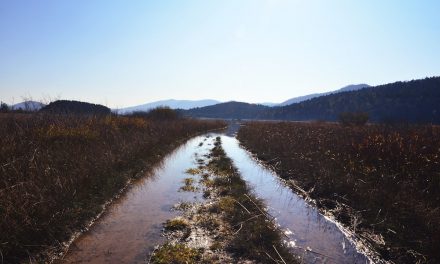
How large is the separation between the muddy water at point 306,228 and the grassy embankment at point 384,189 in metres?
0.50

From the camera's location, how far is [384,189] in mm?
10102

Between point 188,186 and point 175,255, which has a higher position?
point 175,255

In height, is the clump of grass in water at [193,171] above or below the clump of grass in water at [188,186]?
below

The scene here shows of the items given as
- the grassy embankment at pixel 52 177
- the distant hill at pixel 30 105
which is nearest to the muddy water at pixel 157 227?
the grassy embankment at pixel 52 177

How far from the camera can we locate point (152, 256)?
664cm

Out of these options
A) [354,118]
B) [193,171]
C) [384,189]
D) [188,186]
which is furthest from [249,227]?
[354,118]

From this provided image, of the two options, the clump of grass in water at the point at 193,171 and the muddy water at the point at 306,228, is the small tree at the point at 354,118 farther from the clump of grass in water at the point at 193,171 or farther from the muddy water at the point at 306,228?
the muddy water at the point at 306,228

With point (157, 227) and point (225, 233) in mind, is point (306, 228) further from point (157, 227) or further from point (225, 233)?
point (157, 227)

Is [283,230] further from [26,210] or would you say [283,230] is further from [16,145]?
[16,145]

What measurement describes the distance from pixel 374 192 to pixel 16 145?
1103 centimetres

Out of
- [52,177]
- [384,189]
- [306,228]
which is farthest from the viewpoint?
[384,189]

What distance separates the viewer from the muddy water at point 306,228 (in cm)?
696

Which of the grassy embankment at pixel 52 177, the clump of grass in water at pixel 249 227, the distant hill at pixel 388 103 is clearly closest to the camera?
the grassy embankment at pixel 52 177

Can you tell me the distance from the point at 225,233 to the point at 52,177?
4.67 meters
